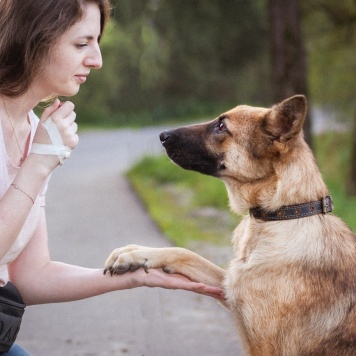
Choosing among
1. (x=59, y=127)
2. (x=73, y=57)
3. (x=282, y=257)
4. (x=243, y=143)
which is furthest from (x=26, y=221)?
(x=243, y=143)

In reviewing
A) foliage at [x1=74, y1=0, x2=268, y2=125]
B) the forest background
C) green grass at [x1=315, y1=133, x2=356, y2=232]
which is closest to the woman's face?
the forest background

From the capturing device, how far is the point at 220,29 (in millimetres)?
24938

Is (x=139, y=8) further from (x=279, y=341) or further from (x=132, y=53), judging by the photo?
(x=279, y=341)

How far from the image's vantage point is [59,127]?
3.02 m

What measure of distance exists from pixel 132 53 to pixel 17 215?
2107 cm

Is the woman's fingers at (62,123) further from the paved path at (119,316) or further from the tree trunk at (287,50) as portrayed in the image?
the tree trunk at (287,50)

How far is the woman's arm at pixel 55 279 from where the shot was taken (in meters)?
3.48

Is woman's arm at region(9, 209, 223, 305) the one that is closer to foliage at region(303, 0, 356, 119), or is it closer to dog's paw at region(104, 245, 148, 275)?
dog's paw at region(104, 245, 148, 275)

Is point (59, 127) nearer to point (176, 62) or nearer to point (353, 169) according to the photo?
point (353, 169)

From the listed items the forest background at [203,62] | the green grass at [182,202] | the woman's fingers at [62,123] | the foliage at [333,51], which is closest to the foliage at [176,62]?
the forest background at [203,62]

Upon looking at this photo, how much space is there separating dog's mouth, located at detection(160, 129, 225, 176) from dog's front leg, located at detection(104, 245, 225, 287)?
0.55m

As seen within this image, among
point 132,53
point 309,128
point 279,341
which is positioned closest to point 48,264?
point 279,341

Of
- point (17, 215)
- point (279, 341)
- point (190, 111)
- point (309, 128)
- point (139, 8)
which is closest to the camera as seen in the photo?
point (17, 215)

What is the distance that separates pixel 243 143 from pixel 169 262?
0.75 m
